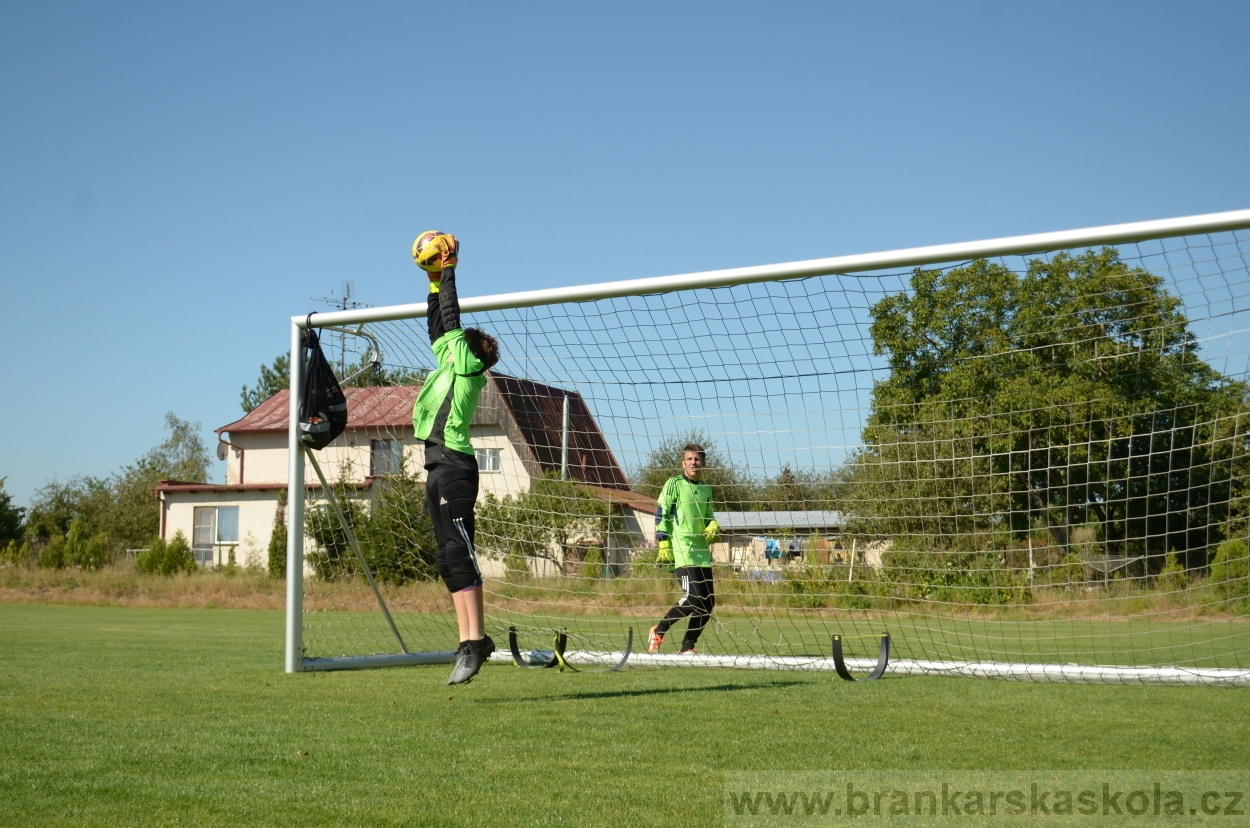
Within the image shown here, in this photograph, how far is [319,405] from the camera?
7.52m

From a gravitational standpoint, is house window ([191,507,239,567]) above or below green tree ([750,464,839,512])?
below

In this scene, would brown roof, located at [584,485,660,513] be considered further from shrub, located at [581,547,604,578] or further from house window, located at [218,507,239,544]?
house window, located at [218,507,239,544]

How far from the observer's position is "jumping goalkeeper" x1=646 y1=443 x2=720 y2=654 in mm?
8477

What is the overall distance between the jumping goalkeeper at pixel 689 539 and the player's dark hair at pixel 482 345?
2.83 m

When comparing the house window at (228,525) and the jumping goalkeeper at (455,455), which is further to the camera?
the house window at (228,525)

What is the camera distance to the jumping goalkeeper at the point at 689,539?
848cm

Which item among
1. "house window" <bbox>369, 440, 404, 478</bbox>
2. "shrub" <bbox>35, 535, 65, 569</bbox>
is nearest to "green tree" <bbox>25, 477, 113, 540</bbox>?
"shrub" <bbox>35, 535, 65, 569</bbox>

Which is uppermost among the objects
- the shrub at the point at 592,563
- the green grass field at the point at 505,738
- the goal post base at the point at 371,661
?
the shrub at the point at 592,563

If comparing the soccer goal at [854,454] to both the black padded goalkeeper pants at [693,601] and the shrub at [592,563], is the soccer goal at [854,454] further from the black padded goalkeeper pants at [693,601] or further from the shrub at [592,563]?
the black padded goalkeeper pants at [693,601]

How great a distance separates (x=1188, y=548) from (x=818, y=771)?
13.4 feet

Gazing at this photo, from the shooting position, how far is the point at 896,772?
12.2ft

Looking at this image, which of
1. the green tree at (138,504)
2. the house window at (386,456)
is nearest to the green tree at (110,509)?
the green tree at (138,504)

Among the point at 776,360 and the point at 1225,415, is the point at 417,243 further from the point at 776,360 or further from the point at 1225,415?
the point at 1225,415

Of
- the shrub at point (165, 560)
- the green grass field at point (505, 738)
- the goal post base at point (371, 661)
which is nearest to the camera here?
the green grass field at point (505, 738)
